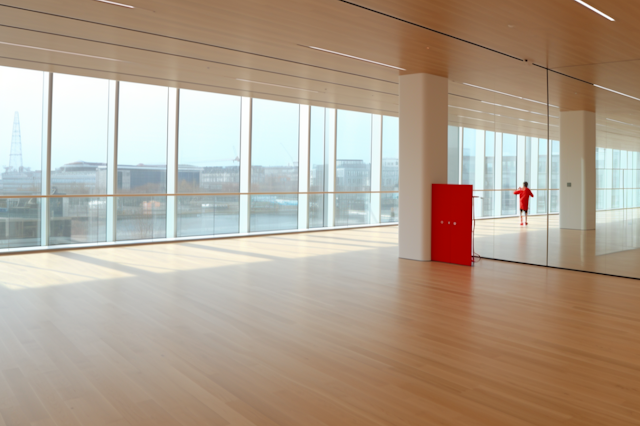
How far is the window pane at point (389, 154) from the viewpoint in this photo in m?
16.9

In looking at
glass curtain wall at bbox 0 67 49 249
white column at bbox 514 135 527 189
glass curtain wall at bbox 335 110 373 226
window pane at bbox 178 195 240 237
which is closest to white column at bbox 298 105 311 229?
glass curtain wall at bbox 335 110 373 226

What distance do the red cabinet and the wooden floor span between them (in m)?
0.84

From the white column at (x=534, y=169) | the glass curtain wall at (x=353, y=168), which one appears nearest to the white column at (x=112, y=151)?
the glass curtain wall at (x=353, y=168)

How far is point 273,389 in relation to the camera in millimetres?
3566

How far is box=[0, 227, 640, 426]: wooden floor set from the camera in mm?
3250

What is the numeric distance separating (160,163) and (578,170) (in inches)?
349

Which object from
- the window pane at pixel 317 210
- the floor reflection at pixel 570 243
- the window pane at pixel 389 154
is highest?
the window pane at pixel 389 154

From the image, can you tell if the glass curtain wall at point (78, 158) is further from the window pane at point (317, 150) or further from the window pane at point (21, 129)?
the window pane at point (317, 150)

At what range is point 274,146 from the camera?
47.1ft

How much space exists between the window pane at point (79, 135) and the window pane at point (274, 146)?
391 cm

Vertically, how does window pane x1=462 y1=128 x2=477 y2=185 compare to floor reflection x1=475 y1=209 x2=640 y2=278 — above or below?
above

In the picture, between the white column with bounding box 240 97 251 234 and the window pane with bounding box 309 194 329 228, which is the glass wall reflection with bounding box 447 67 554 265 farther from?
the window pane with bounding box 309 194 329 228

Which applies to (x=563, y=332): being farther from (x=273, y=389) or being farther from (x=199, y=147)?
(x=199, y=147)

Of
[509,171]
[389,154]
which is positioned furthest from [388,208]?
[509,171]
